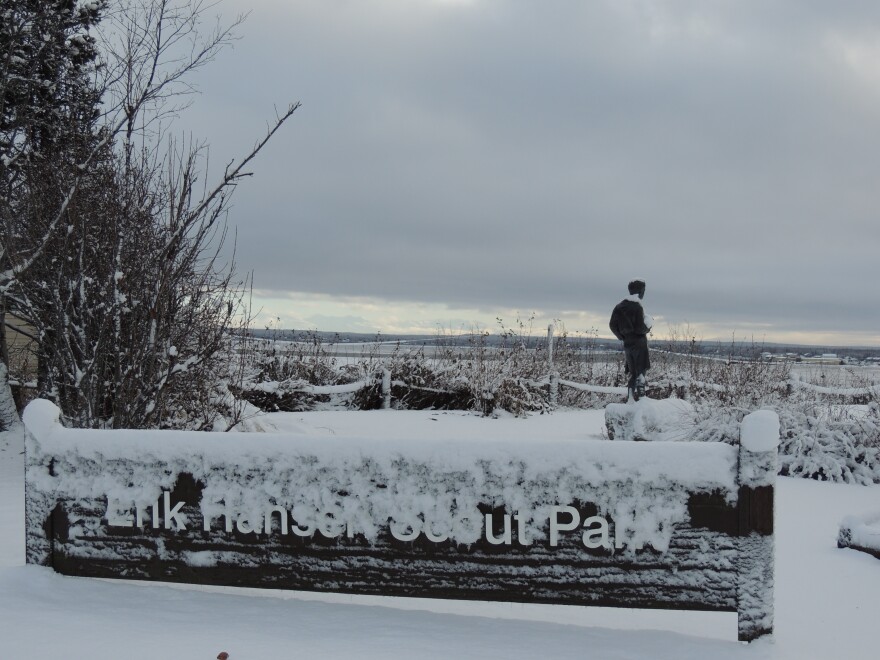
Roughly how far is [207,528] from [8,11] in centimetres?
1003

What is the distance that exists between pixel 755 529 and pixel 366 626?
1.81 meters

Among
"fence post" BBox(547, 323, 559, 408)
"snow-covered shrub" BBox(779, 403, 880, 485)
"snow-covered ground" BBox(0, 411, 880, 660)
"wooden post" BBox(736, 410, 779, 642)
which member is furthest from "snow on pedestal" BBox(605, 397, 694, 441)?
"wooden post" BBox(736, 410, 779, 642)

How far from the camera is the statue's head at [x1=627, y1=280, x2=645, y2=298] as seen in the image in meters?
9.95

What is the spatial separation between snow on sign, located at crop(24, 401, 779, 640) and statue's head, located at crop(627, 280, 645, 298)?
670 cm

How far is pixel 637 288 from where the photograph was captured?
995cm

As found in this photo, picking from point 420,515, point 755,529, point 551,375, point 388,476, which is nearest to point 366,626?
point 420,515

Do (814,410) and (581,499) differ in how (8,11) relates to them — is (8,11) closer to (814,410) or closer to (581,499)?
(581,499)

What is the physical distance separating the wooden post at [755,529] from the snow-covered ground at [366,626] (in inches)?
5.2

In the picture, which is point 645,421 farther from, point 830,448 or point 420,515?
point 420,515

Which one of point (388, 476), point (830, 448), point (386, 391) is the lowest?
point (830, 448)

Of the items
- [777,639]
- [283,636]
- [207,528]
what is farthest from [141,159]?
[777,639]

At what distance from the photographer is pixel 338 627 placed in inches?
136

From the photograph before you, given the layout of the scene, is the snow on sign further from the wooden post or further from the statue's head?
the statue's head

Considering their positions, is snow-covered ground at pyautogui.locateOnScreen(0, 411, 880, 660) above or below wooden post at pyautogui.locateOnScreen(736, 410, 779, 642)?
below
